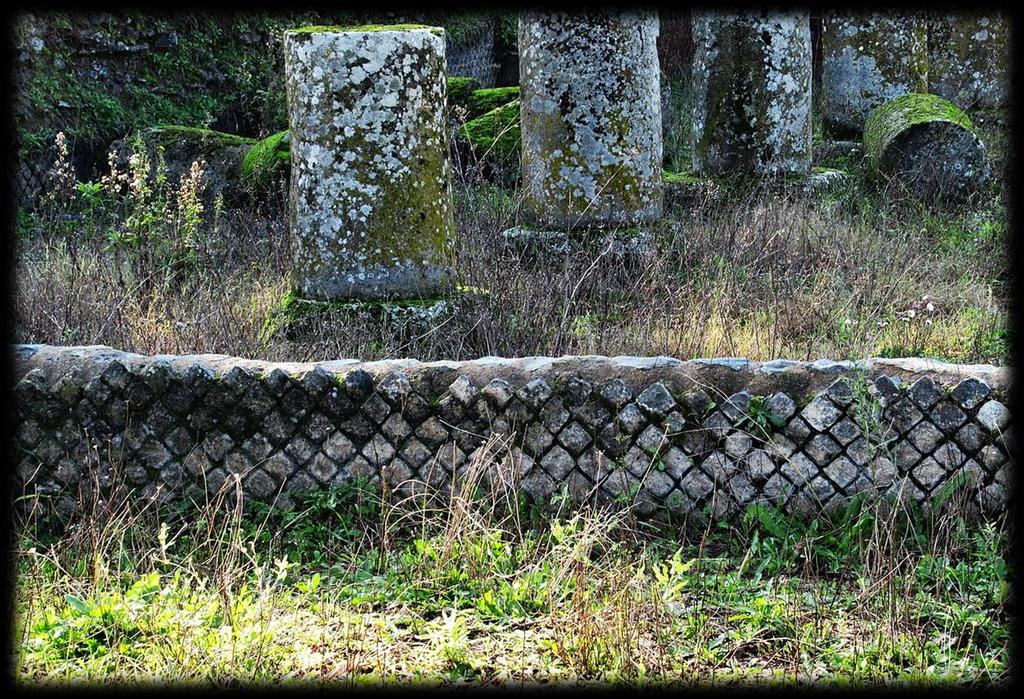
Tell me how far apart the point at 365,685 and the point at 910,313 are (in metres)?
3.79

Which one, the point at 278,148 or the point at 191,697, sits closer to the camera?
the point at 191,697

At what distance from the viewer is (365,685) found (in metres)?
2.96

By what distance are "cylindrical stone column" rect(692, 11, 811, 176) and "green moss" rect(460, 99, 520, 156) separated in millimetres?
1622

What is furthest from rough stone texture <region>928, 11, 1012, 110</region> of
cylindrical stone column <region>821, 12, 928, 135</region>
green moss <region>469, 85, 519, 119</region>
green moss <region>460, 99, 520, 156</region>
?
green moss <region>460, 99, 520, 156</region>

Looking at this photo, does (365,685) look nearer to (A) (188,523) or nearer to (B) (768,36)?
(A) (188,523)

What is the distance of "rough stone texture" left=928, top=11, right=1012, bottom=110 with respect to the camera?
1419 cm

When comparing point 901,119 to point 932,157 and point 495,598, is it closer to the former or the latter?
point 932,157

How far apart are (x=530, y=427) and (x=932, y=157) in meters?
6.52

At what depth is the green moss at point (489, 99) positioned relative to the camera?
34.0ft

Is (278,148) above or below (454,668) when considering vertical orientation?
above

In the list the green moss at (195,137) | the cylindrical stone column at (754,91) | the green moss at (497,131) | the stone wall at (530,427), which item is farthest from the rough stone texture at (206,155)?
the stone wall at (530,427)

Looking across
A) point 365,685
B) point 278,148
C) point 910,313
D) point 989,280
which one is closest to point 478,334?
point 910,313

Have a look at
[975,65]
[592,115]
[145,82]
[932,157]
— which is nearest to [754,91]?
[932,157]

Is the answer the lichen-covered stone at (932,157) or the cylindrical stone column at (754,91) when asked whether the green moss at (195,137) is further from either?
the lichen-covered stone at (932,157)
